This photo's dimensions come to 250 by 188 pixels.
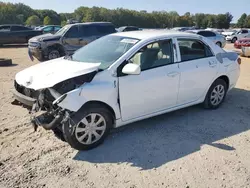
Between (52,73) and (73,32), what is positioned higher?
(73,32)

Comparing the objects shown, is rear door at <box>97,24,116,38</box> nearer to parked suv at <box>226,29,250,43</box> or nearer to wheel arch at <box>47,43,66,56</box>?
wheel arch at <box>47,43,66,56</box>

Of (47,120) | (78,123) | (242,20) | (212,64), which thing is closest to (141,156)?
(78,123)

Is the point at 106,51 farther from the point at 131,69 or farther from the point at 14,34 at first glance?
the point at 14,34

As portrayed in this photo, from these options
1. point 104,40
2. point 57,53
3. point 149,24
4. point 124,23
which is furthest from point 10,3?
point 104,40

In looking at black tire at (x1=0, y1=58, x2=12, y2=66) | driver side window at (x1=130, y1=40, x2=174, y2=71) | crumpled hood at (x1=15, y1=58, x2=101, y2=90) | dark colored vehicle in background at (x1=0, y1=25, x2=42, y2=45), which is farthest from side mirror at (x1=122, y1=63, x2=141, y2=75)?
dark colored vehicle in background at (x1=0, y1=25, x2=42, y2=45)

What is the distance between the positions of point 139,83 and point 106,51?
82 centimetres

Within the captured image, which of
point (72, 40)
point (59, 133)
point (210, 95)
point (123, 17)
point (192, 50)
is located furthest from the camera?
point (123, 17)

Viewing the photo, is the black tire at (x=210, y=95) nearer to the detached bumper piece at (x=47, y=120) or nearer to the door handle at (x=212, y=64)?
the door handle at (x=212, y=64)

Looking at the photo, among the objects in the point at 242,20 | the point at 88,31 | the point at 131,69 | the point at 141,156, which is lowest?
the point at 141,156

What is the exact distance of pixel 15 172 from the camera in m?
3.43

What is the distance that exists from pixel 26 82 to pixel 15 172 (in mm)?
1315

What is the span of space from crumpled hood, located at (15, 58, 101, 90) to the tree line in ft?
181

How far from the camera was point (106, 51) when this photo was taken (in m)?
4.55

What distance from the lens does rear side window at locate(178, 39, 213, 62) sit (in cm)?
491
